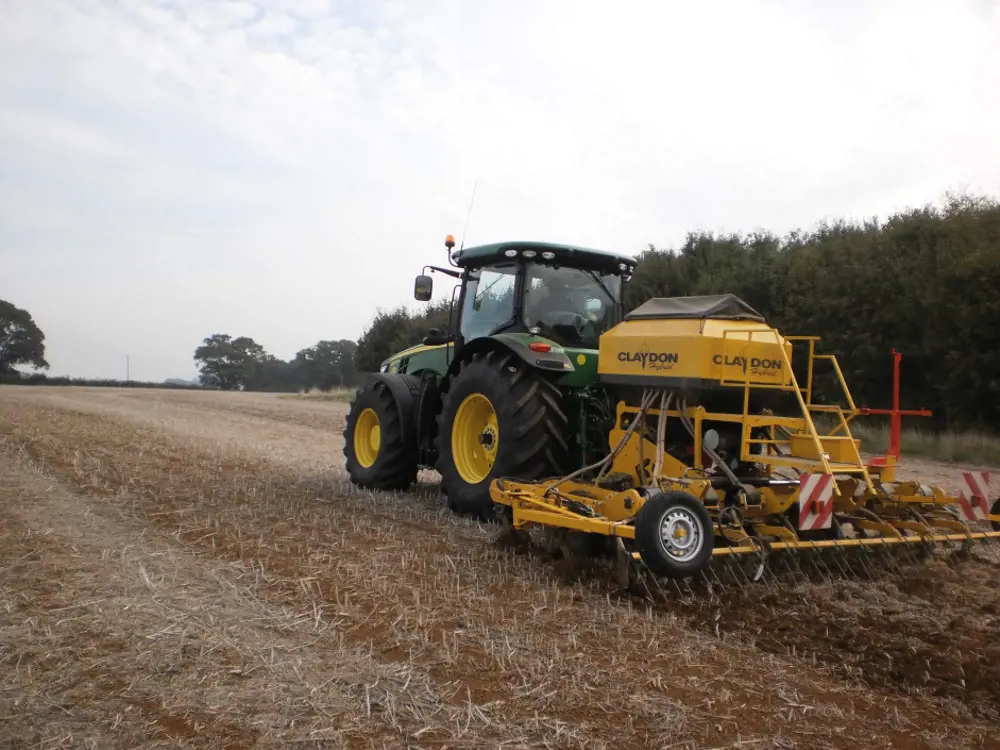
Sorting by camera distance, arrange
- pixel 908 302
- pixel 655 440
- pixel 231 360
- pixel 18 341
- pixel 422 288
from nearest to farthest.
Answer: pixel 655 440, pixel 422 288, pixel 908 302, pixel 18 341, pixel 231 360

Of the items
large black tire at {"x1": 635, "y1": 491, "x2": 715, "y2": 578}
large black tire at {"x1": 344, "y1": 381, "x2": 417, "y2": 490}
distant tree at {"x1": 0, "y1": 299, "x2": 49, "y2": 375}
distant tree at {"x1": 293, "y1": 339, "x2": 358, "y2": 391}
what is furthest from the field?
distant tree at {"x1": 293, "y1": 339, "x2": 358, "y2": 391}

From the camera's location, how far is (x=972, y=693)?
335cm

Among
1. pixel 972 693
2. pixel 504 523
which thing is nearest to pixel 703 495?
pixel 504 523

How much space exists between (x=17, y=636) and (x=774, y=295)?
16098 mm

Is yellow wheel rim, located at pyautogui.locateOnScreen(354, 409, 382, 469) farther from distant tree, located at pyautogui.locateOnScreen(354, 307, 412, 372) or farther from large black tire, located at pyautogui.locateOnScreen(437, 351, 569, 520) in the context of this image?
distant tree, located at pyautogui.locateOnScreen(354, 307, 412, 372)

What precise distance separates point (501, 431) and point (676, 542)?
78.2 inches

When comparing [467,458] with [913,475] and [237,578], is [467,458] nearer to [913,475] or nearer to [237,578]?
[237,578]

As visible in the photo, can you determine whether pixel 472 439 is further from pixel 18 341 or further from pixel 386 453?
pixel 18 341

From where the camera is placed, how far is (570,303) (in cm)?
705

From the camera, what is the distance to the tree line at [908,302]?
533 inches

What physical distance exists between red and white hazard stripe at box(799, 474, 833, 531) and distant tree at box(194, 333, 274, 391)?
176 ft

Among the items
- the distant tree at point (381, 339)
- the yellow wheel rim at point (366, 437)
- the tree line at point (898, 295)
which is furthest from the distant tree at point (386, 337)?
the yellow wheel rim at point (366, 437)

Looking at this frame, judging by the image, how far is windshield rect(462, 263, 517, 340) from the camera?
7.02 metres

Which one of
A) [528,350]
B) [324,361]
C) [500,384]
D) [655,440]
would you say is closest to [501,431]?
[500,384]
